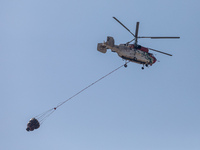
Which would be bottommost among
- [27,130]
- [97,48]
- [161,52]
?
[27,130]

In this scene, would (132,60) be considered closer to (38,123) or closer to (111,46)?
(111,46)

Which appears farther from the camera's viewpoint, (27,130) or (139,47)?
(139,47)

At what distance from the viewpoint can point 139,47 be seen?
5356 centimetres

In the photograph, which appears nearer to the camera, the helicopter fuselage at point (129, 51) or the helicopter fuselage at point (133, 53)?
the helicopter fuselage at point (129, 51)

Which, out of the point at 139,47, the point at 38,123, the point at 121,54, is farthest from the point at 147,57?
the point at 38,123

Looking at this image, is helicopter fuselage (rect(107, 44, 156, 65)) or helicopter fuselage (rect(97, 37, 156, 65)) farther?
helicopter fuselage (rect(107, 44, 156, 65))

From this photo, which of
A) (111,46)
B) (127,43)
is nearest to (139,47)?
(127,43)

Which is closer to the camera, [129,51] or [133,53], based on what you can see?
[129,51]

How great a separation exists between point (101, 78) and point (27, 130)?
1427 centimetres

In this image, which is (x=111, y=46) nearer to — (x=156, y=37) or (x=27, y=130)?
(x=156, y=37)

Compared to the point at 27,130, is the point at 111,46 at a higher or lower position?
higher

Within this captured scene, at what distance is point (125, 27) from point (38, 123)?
20429 mm

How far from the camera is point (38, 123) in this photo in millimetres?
50906

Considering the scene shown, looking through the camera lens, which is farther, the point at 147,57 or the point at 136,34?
the point at 147,57
